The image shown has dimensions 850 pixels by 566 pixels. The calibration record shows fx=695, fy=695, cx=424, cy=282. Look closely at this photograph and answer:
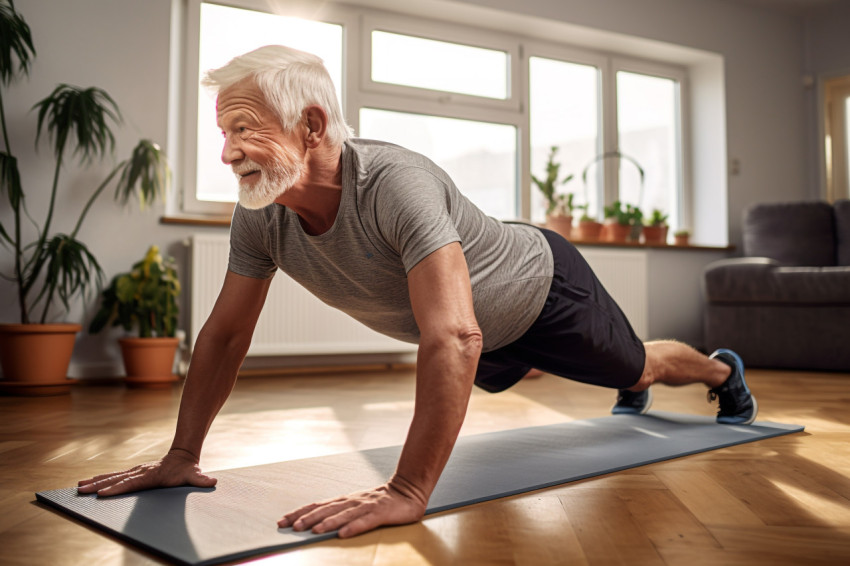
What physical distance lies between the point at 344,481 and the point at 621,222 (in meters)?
3.53

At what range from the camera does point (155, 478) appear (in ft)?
3.94

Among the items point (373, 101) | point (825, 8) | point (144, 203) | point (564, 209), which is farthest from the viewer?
point (825, 8)

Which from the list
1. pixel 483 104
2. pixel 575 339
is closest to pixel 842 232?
pixel 483 104

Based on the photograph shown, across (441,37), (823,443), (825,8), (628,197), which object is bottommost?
(823,443)

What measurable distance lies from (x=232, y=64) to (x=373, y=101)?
9.37ft

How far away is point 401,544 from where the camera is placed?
3.08ft

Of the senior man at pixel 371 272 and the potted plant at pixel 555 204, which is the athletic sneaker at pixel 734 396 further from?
the potted plant at pixel 555 204

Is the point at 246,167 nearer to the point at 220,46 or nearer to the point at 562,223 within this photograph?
the point at 220,46

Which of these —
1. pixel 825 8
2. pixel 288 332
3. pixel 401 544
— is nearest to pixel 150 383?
pixel 288 332

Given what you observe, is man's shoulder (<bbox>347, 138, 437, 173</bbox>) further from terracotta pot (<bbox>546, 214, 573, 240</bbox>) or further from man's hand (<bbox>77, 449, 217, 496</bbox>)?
terracotta pot (<bbox>546, 214, 573, 240</bbox>)

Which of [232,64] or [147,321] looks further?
[147,321]

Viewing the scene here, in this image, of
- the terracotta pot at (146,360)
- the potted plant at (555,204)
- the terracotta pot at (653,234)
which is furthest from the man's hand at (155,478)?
the terracotta pot at (653,234)

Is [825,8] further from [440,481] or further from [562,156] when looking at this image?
[440,481]

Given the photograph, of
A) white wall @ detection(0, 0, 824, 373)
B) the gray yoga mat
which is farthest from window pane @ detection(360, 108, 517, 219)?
the gray yoga mat
